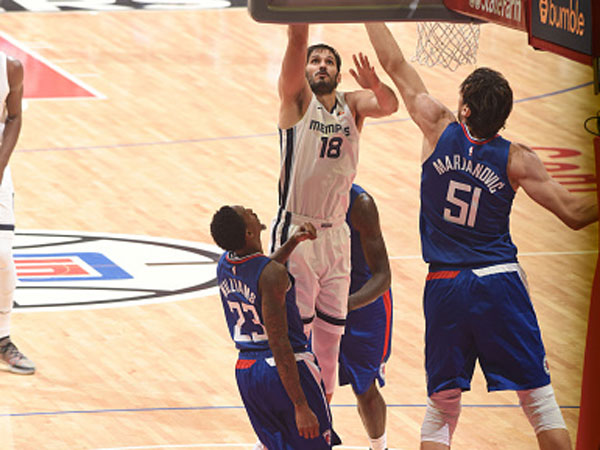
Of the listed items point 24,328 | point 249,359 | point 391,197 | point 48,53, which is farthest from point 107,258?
point 48,53

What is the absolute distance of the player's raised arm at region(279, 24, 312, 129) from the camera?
19.1ft

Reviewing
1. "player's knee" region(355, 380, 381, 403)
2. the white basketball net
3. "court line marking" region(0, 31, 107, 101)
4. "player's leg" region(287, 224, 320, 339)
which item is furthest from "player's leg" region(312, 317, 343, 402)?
"court line marking" region(0, 31, 107, 101)

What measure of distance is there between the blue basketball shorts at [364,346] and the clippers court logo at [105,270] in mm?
3014

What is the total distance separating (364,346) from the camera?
22.3 feet

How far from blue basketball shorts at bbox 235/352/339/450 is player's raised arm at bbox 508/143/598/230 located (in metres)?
1.23

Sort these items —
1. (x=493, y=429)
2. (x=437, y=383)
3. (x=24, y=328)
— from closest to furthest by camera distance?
(x=437, y=383) → (x=493, y=429) → (x=24, y=328)

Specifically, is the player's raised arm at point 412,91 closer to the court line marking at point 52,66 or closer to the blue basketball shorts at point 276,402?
the blue basketball shorts at point 276,402

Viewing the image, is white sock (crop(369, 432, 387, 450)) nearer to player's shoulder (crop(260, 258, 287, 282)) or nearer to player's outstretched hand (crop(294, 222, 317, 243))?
player's outstretched hand (crop(294, 222, 317, 243))

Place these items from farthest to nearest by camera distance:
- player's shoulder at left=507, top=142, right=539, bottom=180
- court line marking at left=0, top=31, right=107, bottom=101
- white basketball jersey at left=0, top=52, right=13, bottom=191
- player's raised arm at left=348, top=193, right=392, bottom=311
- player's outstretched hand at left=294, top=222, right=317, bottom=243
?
1. court line marking at left=0, top=31, right=107, bottom=101
2. white basketball jersey at left=0, top=52, right=13, bottom=191
3. player's raised arm at left=348, top=193, right=392, bottom=311
4. player's outstretched hand at left=294, top=222, right=317, bottom=243
5. player's shoulder at left=507, top=142, right=539, bottom=180

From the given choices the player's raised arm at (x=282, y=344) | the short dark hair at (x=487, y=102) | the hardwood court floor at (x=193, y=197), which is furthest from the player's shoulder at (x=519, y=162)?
the hardwood court floor at (x=193, y=197)

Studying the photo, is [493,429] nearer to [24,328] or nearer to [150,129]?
[24,328]

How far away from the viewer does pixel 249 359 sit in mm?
5605

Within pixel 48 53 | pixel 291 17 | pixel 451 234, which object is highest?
pixel 291 17

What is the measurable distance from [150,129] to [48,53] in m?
3.77
